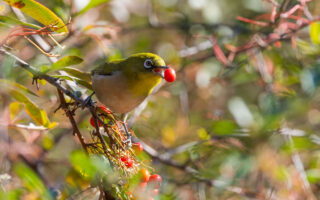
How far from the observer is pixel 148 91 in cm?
341

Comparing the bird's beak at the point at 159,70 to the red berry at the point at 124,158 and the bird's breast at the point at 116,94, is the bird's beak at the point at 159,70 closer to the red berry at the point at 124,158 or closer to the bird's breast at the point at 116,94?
the bird's breast at the point at 116,94

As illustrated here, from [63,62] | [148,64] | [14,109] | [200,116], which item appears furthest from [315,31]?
[14,109]

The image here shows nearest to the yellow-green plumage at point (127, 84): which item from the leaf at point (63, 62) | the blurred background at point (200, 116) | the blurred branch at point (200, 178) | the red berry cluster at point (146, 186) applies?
the blurred background at point (200, 116)

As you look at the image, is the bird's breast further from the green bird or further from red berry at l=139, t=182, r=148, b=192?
red berry at l=139, t=182, r=148, b=192

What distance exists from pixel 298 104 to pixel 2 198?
6.03ft

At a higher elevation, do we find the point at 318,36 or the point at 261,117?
the point at 318,36

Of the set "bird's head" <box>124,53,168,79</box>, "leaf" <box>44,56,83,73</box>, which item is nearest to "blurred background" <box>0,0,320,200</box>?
"leaf" <box>44,56,83,73</box>

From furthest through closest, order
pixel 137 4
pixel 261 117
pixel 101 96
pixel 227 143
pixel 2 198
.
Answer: pixel 137 4, pixel 227 143, pixel 101 96, pixel 261 117, pixel 2 198

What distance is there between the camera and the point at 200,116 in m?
5.57

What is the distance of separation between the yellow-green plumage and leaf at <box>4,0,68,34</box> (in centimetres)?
100

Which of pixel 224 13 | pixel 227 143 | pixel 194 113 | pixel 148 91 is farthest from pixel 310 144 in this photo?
pixel 224 13

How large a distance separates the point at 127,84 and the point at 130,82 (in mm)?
36

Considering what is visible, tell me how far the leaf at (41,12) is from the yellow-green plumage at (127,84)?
100 cm

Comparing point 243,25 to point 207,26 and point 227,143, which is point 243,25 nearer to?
point 207,26
